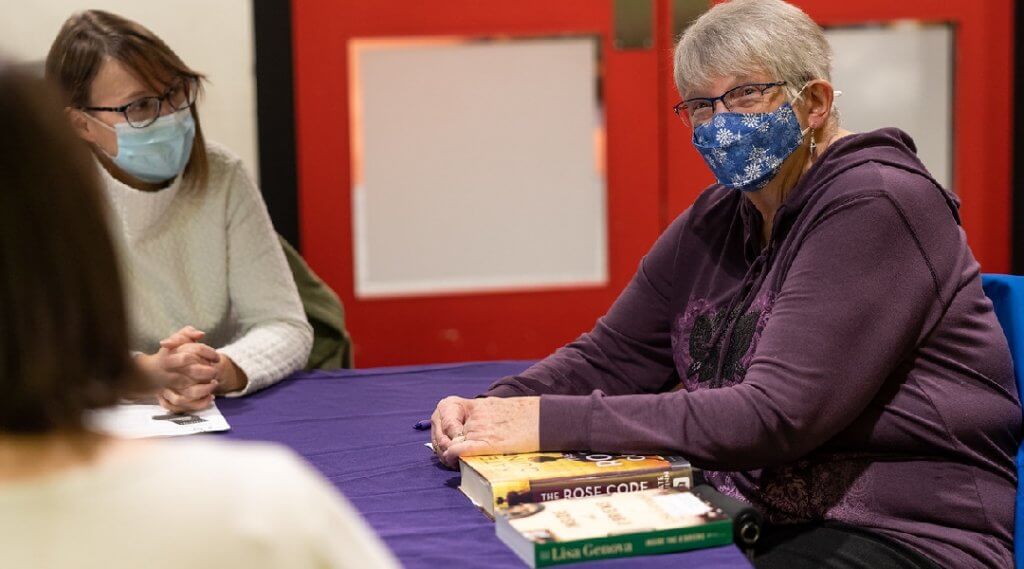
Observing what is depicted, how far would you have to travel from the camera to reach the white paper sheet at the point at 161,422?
1934 mm

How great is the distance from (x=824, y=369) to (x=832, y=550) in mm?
237

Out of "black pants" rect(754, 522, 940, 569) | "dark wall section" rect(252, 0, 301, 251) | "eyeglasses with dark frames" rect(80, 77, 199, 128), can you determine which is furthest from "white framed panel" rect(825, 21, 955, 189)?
"black pants" rect(754, 522, 940, 569)

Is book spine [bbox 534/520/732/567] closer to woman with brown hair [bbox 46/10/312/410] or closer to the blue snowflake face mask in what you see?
the blue snowflake face mask

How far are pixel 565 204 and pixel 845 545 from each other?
240cm

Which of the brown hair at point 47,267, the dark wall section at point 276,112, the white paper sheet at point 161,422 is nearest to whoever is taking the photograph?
the brown hair at point 47,267

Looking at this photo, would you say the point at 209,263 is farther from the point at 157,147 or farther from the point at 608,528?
the point at 608,528

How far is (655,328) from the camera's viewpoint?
2080 mm

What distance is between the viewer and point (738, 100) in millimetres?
1847

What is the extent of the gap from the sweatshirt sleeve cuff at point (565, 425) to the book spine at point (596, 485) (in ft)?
0.47

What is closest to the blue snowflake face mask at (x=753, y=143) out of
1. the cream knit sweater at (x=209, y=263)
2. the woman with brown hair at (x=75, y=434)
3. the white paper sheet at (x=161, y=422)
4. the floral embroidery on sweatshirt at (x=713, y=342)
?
the floral embroidery on sweatshirt at (x=713, y=342)

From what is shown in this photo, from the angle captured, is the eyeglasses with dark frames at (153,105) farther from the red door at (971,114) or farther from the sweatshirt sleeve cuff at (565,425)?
the red door at (971,114)

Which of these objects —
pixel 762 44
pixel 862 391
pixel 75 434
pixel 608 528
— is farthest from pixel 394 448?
pixel 75 434

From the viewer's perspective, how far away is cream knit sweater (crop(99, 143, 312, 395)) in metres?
2.55

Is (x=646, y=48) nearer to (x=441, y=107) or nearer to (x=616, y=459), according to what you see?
(x=441, y=107)
